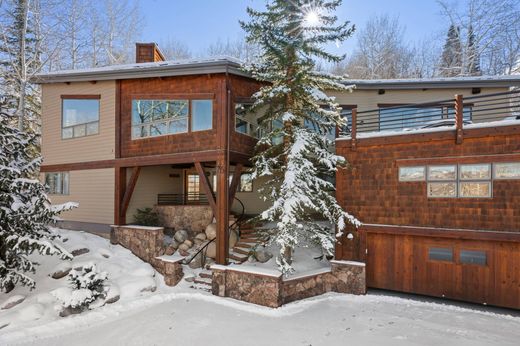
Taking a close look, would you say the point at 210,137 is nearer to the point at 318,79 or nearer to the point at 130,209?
the point at 318,79

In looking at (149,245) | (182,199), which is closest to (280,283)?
(149,245)

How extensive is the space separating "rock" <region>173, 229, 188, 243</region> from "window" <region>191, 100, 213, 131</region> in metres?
4.00

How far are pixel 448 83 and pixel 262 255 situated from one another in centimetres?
1018

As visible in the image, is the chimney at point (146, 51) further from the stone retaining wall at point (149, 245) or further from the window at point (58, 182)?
the stone retaining wall at point (149, 245)

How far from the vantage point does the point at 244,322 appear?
277 inches

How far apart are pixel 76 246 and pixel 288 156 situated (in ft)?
25.7

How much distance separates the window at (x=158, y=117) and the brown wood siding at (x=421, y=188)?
18.2 feet

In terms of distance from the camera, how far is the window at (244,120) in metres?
10.6

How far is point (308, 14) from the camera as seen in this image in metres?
9.12

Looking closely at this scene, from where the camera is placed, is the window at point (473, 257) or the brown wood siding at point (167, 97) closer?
the window at point (473, 257)

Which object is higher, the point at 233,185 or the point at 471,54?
the point at 471,54

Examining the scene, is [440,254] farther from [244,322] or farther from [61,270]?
[61,270]

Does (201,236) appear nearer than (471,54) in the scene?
Yes

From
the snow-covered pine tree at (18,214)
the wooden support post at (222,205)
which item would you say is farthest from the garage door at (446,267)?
the snow-covered pine tree at (18,214)
